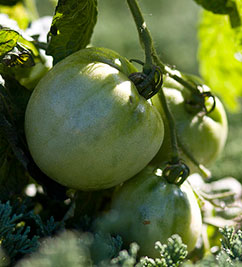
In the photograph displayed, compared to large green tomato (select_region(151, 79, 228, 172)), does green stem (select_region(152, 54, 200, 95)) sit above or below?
above

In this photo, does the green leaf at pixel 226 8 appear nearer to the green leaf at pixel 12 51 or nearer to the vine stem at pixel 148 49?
the vine stem at pixel 148 49

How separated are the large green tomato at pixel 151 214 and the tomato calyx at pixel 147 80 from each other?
0.14 metres

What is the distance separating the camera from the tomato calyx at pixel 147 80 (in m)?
0.66

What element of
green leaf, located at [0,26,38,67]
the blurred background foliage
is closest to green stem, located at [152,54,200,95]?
green leaf, located at [0,26,38,67]

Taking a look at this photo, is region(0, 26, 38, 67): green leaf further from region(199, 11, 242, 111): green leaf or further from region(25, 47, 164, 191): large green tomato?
region(199, 11, 242, 111): green leaf

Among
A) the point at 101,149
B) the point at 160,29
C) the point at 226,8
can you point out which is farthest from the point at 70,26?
the point at 160,29

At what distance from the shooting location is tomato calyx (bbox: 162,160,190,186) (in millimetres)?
706

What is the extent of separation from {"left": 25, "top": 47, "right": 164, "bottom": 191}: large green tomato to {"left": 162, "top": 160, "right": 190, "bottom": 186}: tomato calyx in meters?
0.06

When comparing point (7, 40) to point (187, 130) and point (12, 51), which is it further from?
point (187, 130)

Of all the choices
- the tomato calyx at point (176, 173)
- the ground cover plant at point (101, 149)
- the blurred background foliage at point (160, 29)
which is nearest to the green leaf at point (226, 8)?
the ground cover plant at point (101, 149)

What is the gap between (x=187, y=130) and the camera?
31.3 inches

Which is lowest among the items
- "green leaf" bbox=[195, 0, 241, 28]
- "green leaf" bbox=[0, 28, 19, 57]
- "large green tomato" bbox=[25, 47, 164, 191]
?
"green leaf" bbox=[195, 0, 241, 28]

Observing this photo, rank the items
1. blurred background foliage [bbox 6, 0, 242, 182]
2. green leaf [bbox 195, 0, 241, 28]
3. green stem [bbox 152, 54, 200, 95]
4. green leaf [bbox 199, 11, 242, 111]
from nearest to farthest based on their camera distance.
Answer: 1. green stem [bbox 152, 54, 200, 95]
2. green leaf [bbox 195, 0, 241, 28]
3. green leaf [bbox 199, 11, 242, 111]
4. blurred background foliage [bbox 6, 0, 242, 182]

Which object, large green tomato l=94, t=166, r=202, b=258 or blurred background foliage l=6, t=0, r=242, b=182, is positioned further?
blurred background foliage l=6, t=0, r=242, b=182
